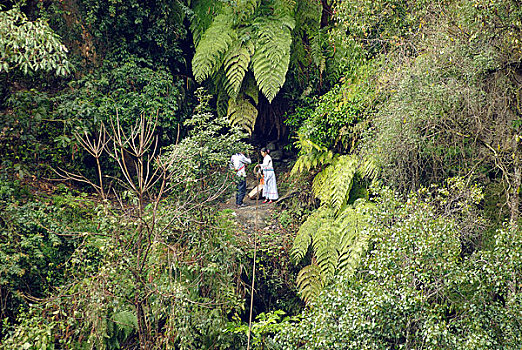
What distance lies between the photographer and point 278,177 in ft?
32.2

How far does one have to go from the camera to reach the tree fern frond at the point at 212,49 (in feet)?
27.2

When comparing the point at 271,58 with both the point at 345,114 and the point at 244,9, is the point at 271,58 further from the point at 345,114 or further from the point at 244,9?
the point at 345,114

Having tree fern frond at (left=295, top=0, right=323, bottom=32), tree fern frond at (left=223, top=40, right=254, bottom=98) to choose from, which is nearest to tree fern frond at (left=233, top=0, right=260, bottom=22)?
tree fern frond at (left=223, top=40, right=254, bottom=98)

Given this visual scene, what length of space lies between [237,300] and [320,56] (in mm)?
4789

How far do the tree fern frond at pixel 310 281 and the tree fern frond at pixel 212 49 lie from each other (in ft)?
11.9

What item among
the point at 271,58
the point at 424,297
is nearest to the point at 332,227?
the point at 424,297

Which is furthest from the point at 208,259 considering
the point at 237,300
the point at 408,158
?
the point at 408,158

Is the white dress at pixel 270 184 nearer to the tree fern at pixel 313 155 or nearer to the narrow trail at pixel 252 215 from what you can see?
the narrow trail at pixel 252 215

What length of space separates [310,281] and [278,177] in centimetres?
306

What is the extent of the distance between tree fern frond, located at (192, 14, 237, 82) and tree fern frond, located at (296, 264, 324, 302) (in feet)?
11.9

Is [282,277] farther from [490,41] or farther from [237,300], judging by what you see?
[490,41]

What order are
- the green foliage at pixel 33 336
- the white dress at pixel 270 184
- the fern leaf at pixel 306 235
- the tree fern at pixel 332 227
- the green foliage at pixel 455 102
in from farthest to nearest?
the white dress at pixel 270 184 → the fern leaf at pixel 306 235 → the tree fern at pixel 332 227 → the green foliage at pixel 455 102 → the green foliage at pixel 33 336

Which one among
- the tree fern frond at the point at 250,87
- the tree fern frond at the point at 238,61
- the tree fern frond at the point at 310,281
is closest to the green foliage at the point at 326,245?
the tree fern frond at the point at 310,281

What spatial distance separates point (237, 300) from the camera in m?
5.89
